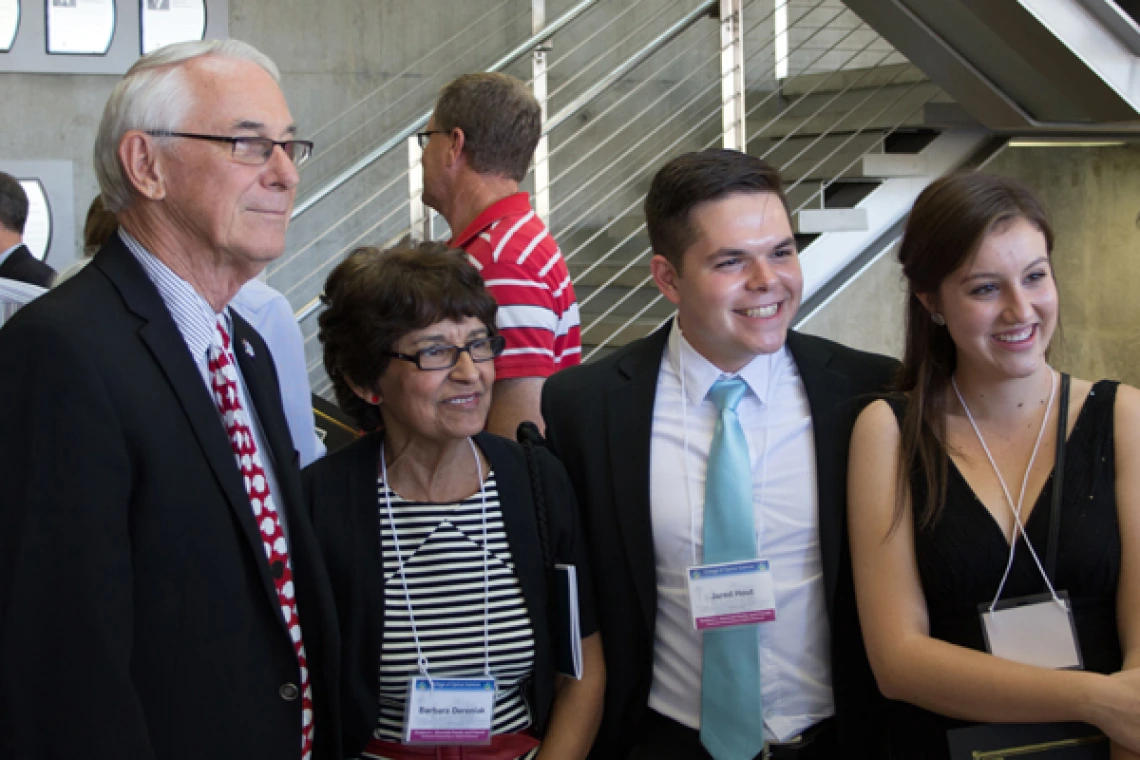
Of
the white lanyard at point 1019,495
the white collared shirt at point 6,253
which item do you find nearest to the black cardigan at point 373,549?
the white lanyard at point 1019,495

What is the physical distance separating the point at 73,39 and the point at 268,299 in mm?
4070

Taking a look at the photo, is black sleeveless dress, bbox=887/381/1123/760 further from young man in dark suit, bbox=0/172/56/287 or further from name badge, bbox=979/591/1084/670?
young man in dark suit, bbox=0/172/56/287

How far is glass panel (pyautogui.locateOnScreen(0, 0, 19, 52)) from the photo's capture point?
5.64 m

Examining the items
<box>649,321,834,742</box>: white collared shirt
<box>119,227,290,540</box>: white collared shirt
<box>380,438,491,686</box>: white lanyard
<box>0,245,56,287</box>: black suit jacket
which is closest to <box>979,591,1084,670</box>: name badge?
<box>649,321,834,742</box>: white collared shirt

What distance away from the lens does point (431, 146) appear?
2.89 meters

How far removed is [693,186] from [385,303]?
0.55m

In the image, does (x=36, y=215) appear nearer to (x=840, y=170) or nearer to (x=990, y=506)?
(x=840, y=170)

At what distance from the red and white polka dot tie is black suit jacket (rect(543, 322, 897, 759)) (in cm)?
53

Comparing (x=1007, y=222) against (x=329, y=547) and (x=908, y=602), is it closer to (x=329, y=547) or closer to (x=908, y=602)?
(x=908, y=602)

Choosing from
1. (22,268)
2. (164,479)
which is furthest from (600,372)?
(22,268)

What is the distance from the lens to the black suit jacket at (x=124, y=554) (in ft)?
4.02

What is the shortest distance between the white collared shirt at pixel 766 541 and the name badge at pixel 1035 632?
280 mm

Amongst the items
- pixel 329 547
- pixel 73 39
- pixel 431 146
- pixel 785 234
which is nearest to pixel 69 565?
pixel 329 547

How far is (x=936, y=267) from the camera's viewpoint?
1746 millimetres
